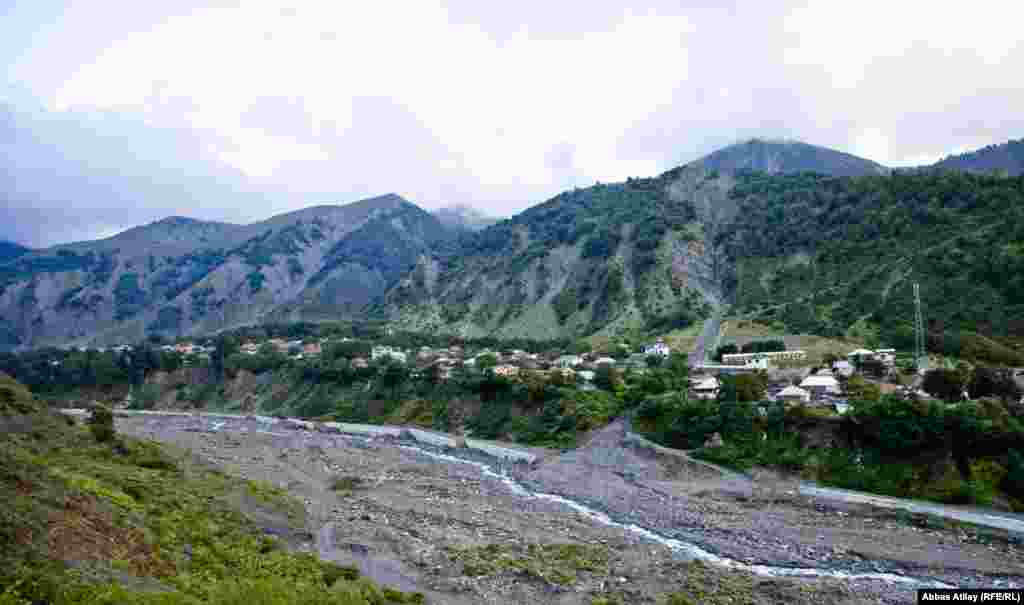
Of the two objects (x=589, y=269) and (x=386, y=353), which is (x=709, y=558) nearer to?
(x=386, y=353)

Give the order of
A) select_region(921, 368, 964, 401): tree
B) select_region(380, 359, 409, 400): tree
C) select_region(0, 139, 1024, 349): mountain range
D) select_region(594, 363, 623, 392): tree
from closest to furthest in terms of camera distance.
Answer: select_region(921, 368, 964, 401): tree < select_region(594, 363, 623, 392): tree < select_region(0, 139, 1024, 349): mountain range < select_region(380, 359, 409, 400): tree

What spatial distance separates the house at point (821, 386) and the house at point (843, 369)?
9.21 ft

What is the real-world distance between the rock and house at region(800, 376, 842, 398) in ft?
22.9

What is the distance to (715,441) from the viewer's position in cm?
4194

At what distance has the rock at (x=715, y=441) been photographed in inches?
1639

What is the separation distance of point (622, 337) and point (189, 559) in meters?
73.0

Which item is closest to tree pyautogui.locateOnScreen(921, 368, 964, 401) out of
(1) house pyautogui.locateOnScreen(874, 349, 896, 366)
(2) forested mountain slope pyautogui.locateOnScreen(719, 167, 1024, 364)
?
(1) house pyautogui.locateOnScreen(874, 349, 896, 366)

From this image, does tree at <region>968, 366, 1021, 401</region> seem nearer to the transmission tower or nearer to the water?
the transmission tower

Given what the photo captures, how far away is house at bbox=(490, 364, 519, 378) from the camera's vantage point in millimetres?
61963

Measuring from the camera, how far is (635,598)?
69.7 feet

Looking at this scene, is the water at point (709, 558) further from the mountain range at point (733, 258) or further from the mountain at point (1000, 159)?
the mountain at point (1000, 159)

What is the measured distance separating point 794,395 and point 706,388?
7.31m

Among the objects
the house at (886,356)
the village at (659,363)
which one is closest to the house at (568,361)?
the village at (659,363)

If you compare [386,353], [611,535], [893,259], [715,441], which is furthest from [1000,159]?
[611,535]
